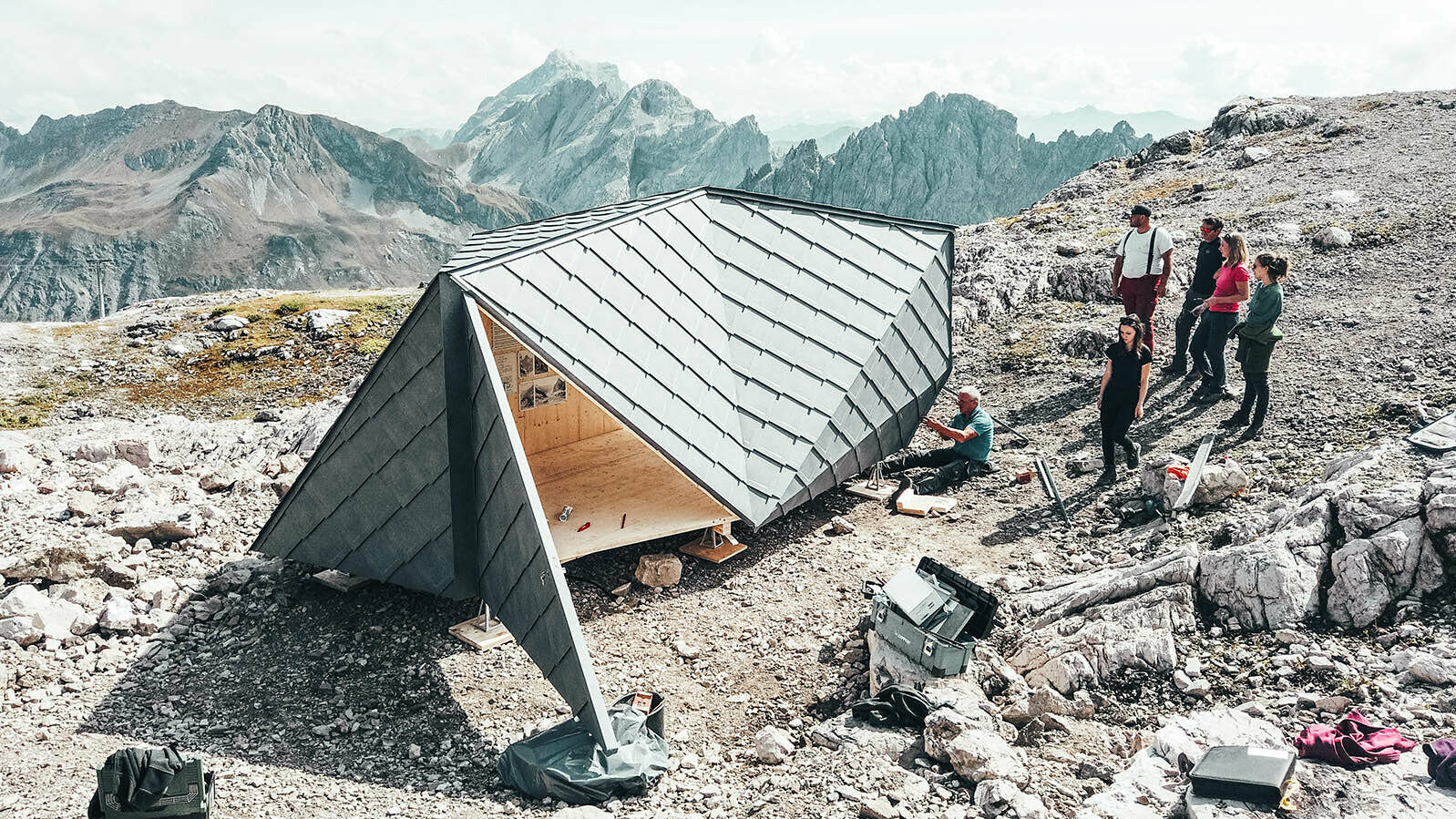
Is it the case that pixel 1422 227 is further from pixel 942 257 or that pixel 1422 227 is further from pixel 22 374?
pixel 22 374

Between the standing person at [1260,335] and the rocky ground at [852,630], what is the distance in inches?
16.3

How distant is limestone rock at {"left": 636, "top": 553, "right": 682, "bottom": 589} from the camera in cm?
1070

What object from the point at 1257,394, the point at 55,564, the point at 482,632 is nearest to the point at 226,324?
the point at 55,564

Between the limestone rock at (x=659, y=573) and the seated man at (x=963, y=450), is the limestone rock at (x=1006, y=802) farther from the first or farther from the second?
the seated man at (x=963, y=450)

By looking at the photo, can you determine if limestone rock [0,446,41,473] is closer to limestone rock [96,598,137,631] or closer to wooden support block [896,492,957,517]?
limestone rock [96,598,137,631]

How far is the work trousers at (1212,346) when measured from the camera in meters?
12.9

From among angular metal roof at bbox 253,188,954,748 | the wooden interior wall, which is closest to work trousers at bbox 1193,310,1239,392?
angular metal roof at bbox 253,188,954,748

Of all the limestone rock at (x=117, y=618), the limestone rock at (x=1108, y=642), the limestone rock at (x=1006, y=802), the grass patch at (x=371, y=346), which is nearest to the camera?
the limestone rock at (x=1006, y=802)

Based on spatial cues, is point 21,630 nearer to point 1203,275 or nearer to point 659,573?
point 659,573

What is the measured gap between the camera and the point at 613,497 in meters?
11.7

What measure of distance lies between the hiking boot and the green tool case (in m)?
12.1

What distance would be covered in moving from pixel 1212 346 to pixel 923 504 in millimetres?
4869

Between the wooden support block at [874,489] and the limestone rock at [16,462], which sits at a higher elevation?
the limestone rock at [16,462]

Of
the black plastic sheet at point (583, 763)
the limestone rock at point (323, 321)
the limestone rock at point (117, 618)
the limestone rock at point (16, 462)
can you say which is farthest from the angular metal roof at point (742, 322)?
the limestone rock at point (323, 321)
